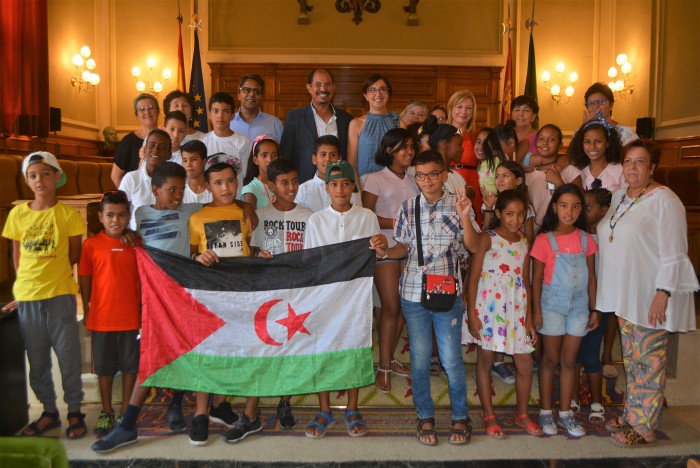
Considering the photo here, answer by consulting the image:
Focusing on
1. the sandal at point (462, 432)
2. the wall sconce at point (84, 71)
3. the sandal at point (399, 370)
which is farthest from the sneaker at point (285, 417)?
the wall sconce at point (84, 71)

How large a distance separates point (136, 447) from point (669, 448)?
309 centimetres

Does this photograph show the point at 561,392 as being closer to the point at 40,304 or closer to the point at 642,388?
the point at 642,388

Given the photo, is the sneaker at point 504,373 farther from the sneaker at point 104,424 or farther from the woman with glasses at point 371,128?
the sneaker at point 104,424

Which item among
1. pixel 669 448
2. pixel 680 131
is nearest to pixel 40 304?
pixel 669 448

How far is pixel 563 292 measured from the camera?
3258 millimetres

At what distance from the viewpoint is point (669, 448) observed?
321 cm

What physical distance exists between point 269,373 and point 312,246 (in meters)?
0.79

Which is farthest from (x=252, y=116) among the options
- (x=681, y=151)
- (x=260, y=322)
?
(x=681, y=151)

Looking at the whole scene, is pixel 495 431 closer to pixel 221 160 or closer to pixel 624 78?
pixel 221 160

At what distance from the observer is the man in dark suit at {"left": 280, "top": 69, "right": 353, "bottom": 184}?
4.23 metres

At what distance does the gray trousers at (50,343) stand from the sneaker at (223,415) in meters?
0.82

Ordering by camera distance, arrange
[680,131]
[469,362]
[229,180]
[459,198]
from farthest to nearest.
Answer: [680,131] < [469,362] < [229,180] < [459,198]

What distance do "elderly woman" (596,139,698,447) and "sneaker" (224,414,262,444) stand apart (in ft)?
6.95

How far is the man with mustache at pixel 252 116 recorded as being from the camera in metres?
4.35
